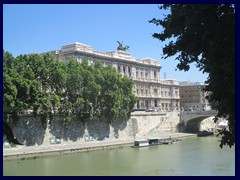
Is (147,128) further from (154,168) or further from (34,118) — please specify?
(154,168)

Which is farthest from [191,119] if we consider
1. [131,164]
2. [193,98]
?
[131,164]

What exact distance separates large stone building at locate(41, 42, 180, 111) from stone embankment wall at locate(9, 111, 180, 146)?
922 cm

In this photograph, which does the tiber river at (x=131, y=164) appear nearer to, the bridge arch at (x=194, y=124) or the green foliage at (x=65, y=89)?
the green foliage at (x=65, y=89)

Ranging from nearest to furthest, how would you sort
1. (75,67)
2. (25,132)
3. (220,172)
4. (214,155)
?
(220,172) → (214,155) → (25,132) → (75,67)

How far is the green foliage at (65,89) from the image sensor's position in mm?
27922

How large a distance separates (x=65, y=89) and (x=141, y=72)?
28062 millimetres

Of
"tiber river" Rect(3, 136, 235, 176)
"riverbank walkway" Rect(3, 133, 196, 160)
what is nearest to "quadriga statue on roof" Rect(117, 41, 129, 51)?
"riverbank walkway" Rect(3, 133, 196, 160)

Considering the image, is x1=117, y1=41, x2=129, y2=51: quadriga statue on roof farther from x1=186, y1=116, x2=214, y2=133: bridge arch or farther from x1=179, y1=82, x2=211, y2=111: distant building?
x1=179, y1=82, x2=211, y2=111: distant building

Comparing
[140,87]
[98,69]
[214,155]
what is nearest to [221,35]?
[214,155]

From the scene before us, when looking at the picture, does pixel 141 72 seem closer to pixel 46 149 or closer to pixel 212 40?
pixel 46 149

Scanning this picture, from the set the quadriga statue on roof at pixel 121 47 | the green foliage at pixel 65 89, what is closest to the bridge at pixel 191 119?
the green foliage at pixel 65 89

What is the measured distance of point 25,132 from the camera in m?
30.3

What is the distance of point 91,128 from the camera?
36750 millimetres

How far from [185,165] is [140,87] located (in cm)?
3634
